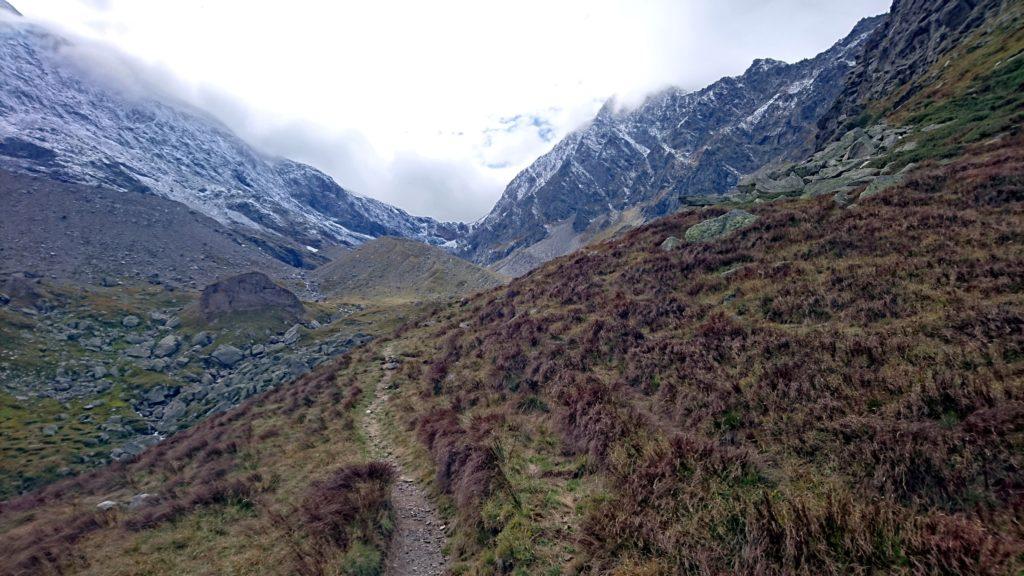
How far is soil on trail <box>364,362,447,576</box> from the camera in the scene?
9266 mm

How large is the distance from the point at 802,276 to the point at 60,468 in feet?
198

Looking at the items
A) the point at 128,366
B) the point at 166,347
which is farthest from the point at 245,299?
the point at 128,366

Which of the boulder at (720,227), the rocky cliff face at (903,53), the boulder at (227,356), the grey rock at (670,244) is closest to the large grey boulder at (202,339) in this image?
the boulder at (227,356)

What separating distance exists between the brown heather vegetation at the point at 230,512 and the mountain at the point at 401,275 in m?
101

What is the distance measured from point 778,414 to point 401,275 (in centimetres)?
14961

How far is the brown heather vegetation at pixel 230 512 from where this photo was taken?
1015 centimetres

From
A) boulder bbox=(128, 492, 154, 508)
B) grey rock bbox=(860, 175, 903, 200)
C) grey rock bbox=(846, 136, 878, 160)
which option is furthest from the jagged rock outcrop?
grey rock bbox=(846, 136, 878, 160)

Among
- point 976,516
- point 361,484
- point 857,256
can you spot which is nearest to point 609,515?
point 976,516

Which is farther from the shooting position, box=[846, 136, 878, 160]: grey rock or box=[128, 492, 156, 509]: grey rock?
box=[846, 136, 878, 160]: grey rock

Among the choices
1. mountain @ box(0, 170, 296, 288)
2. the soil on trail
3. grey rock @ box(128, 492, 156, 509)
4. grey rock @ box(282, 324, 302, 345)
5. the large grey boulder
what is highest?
mountain @ box(0, 170, 296, 288)

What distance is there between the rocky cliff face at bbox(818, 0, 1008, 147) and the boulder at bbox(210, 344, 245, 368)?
102045 millimetres

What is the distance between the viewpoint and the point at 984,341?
920cm

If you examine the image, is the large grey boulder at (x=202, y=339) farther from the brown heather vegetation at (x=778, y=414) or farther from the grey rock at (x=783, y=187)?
the grey rock at (x=783, y=187)

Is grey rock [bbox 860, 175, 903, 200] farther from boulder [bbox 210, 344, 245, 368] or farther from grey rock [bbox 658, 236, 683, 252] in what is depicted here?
boulder [bbox 210, 344, 245, 368]
